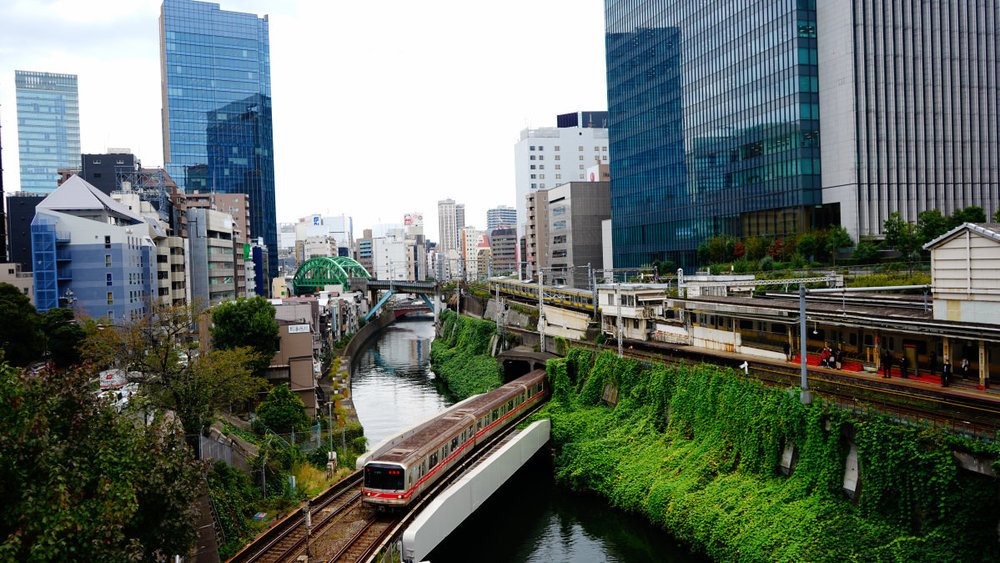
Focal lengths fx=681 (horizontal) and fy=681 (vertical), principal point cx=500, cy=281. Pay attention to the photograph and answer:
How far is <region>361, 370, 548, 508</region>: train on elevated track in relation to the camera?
22219 mm

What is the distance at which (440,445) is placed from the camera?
25.7 metres

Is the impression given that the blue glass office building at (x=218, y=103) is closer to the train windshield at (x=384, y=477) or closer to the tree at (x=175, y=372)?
the tree at (x=175, y=372)

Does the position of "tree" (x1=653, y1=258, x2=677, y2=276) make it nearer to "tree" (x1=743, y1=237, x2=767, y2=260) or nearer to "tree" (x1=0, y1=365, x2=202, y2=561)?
"tree" (x1=743, y1=237, x2=767, y2=260)

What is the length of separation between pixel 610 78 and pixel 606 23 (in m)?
7.41

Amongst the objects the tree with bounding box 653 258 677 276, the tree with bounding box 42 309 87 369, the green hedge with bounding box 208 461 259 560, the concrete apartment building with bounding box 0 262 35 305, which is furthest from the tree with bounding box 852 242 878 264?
the concrete apartment building with bounding box 0 262 35 305

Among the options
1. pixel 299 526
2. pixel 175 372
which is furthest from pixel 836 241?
pixel 175 372

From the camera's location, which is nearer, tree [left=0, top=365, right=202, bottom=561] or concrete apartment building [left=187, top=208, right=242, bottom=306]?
tree [left=0, top=365, right=202, bottom=561]

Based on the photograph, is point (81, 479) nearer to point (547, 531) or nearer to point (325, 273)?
point (547, 531)

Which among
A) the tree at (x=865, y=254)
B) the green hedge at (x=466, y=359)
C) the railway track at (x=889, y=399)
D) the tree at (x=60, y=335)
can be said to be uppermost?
the tree at (x=865, y=254)

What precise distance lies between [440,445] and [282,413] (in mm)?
10367

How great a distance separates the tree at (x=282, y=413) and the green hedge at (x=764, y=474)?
12.4 metres

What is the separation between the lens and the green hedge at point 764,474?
16.5m

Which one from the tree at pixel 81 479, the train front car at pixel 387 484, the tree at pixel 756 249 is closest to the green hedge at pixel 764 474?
the train front car at pixel 387 484

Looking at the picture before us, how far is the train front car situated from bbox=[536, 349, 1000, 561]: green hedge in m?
8.59
